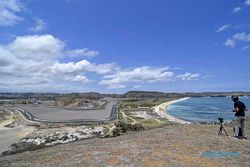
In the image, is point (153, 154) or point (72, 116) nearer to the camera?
point (153, 154)

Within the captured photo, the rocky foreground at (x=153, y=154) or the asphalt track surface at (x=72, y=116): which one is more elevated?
the rocky foreground at (x=153, y=154)

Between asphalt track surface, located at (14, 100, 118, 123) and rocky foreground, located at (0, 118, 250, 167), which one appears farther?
asphalt track surface, located at (14, 100, 118, 123)

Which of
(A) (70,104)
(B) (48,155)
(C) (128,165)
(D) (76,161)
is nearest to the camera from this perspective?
(C) (128,165)

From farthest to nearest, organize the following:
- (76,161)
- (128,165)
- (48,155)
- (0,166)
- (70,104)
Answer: (70,104)
(48,155)
(0,166)
(76,161)
(128,165)

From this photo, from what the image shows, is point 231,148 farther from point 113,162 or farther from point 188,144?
point 113,162

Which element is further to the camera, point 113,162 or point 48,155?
point 48,155

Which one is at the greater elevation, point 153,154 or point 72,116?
point 153,154

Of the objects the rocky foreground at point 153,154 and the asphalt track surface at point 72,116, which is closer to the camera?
the rocky foreground at point 153,154

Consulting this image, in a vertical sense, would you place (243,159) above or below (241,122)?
below

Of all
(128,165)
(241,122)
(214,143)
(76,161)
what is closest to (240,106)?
(241,122)

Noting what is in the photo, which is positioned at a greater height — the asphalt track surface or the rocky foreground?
the rocky foreground
